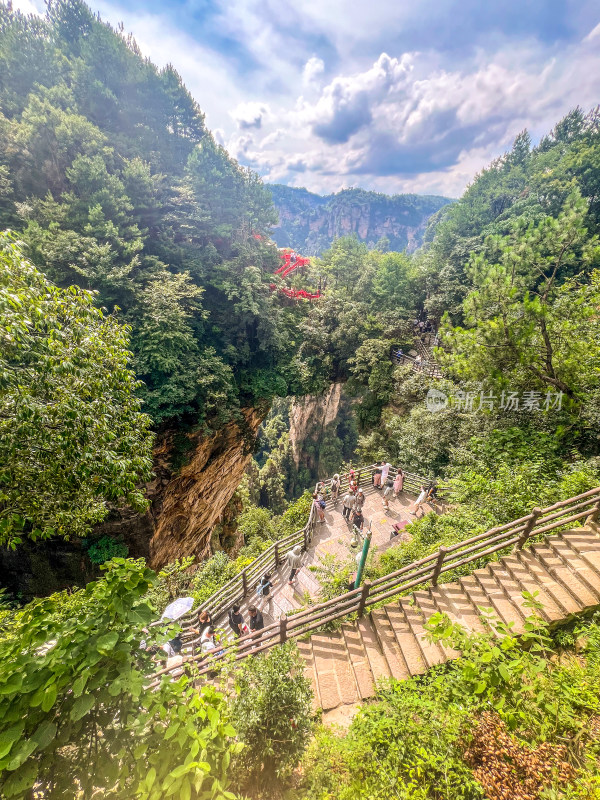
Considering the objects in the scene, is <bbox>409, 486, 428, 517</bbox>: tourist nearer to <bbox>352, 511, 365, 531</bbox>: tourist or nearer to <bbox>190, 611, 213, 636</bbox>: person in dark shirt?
<bbox>352, 511, 365, 531</bbox>: tourist

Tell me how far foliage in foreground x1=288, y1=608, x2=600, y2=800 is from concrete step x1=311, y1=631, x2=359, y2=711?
2.39ft

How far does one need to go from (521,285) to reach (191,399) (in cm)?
1101

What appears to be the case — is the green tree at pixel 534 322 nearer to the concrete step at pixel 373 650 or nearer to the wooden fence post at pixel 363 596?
the wooden fence post at pixel 363 596

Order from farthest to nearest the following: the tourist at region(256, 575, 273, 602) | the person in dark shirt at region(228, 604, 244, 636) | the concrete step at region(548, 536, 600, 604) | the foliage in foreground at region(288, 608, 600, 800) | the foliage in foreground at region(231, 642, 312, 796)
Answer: the tourist at region(256, 575, 273, 602), the person in dark shirt at region(228, 604, 244, 636), the concrete step at region(548, 536, 600, 604), the foliage in foreground at region(231, 642, 312, 796), the foliage in foreground at region(288, 608, 600, 800)

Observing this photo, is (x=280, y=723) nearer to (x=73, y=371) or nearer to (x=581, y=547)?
(x=73, y=371)

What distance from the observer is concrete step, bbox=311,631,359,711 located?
423 cm

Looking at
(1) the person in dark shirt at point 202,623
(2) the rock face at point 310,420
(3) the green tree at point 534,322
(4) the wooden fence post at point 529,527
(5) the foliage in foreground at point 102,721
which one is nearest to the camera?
(5) the foliage in foreground at point 102,721

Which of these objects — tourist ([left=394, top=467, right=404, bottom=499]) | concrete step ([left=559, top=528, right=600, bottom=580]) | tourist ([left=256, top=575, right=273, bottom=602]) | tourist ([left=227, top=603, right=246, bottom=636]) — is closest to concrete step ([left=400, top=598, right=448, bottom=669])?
concrete step ([left=559, top=528, right=600, bottom=580])

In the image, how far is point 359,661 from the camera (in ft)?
15.1

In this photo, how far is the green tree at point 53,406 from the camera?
3.49 meters

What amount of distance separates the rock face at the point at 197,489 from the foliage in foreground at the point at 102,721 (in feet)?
32.7

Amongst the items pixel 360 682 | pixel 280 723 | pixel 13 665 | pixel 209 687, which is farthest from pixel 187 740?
pixel 360 682

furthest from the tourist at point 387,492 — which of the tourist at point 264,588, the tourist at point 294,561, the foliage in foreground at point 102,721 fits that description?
the foliage in foreground at point 102,721

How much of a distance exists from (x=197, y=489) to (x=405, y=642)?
12.1 metres
